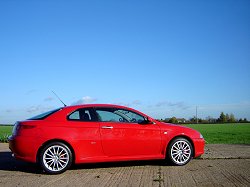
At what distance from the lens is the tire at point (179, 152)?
25.6 ft

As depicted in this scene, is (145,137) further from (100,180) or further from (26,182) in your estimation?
(26,182)

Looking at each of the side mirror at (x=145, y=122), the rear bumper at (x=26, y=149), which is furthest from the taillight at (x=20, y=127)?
the side mirror at (x=145, y=122)

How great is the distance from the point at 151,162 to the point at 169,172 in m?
1.34

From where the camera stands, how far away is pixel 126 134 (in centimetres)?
755

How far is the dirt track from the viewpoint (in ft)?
19.9

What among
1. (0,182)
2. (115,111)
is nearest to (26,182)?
(0,182)

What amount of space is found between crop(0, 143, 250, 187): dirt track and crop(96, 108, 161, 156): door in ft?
1.29

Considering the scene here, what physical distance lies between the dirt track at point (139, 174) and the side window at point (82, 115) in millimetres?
1132

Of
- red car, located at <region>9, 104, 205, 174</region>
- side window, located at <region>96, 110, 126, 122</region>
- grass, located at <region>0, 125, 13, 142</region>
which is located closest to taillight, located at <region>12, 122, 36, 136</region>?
red car, located at <region>9, 104, 205, 174</region>

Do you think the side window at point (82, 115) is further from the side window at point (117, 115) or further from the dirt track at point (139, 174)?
the dirt track at point (139, 174)

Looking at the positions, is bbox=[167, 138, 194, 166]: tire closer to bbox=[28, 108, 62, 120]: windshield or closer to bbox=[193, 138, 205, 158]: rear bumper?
bbox=[193, 138, 205, 158]: rear bumper

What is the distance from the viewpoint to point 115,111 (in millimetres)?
7844

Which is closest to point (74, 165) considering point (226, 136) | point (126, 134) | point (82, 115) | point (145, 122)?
point (82, 115)

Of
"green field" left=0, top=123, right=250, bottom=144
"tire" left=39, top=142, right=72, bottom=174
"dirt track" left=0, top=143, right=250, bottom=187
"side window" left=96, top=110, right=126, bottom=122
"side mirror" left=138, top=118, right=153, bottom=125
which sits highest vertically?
"side window" left=96, top=110, right=126, bottom=122
